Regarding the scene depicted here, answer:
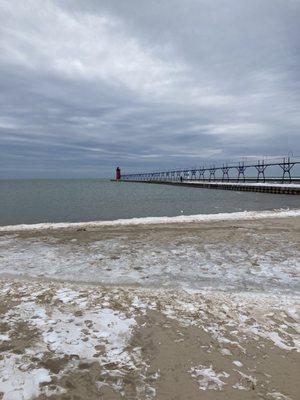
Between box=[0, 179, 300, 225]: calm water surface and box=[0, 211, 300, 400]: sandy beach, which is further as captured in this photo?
box=[0, 179, 300, 225]: calm water surface

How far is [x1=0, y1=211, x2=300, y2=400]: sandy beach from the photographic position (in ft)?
13.8

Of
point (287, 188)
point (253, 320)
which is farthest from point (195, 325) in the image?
point (287, 188)

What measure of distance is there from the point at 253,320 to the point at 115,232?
11.0 meters

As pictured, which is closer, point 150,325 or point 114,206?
point 150,325

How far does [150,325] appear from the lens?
5812mm

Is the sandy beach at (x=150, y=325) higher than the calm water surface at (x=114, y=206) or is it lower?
higher

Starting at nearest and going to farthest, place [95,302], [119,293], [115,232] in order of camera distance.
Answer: [95,302] < [119,293] < [115,232]

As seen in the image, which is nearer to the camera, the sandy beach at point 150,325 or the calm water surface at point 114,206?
the sandy beach at point 150,325

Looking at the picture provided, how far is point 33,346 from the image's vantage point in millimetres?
5027

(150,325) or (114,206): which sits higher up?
(150,325)

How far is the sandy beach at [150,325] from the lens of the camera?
4.21m

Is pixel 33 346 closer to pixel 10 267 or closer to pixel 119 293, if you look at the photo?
pixel 119 293

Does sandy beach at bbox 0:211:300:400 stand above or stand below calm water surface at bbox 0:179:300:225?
above

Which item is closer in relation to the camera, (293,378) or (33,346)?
(293,378)
